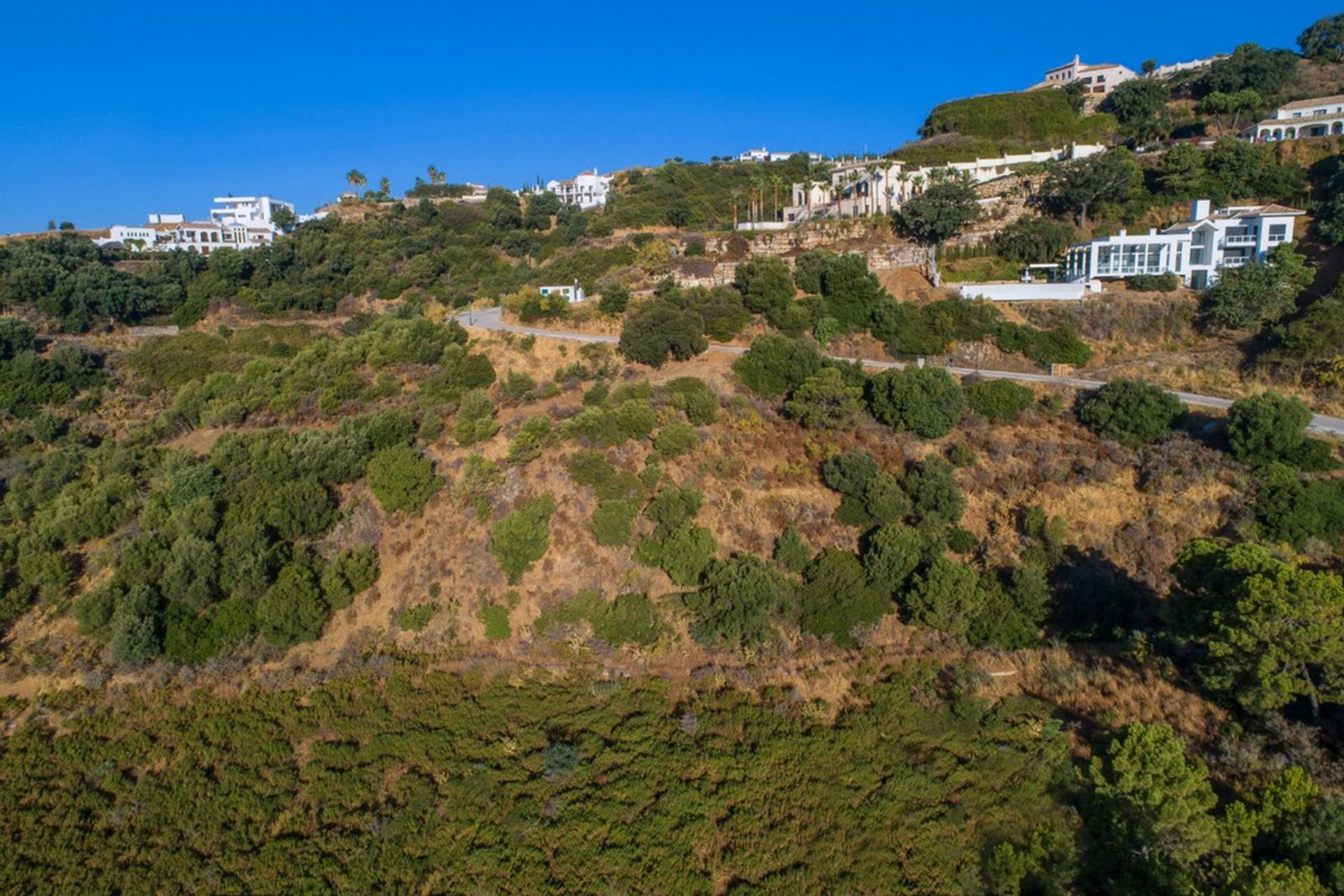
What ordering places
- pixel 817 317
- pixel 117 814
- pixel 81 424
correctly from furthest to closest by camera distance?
pixel 817 317, pixel 81 424, pixel 117 814

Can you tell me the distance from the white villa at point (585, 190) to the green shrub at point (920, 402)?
52868 mm

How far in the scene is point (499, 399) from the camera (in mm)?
29000

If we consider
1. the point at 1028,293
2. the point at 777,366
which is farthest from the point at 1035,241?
the point at 777,366

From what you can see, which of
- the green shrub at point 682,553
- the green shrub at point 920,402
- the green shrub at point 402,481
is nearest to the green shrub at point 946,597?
the green shrub at point 682,553

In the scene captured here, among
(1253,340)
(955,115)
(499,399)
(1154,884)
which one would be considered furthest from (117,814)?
(955,115)

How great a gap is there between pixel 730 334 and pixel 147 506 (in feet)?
76.3

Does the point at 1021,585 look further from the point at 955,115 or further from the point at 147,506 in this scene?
the point at 955,115

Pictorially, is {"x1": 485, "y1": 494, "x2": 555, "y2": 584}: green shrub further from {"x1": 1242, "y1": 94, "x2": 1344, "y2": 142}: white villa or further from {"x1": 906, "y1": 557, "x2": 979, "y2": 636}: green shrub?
{"x1": 1242, "y1": 94, "x2": 1344, "y2": 142}: white villa

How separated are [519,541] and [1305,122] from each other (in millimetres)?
52969

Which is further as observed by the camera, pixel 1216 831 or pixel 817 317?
pixel 817 317

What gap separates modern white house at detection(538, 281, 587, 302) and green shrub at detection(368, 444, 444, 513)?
1801 centimetres

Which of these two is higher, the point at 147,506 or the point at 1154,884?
the point at 147,506

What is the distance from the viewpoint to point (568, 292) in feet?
137

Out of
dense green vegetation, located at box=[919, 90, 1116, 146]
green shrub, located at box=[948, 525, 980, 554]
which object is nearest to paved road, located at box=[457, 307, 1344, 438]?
green shrub, located at box=[948, 525, 980, 554]
